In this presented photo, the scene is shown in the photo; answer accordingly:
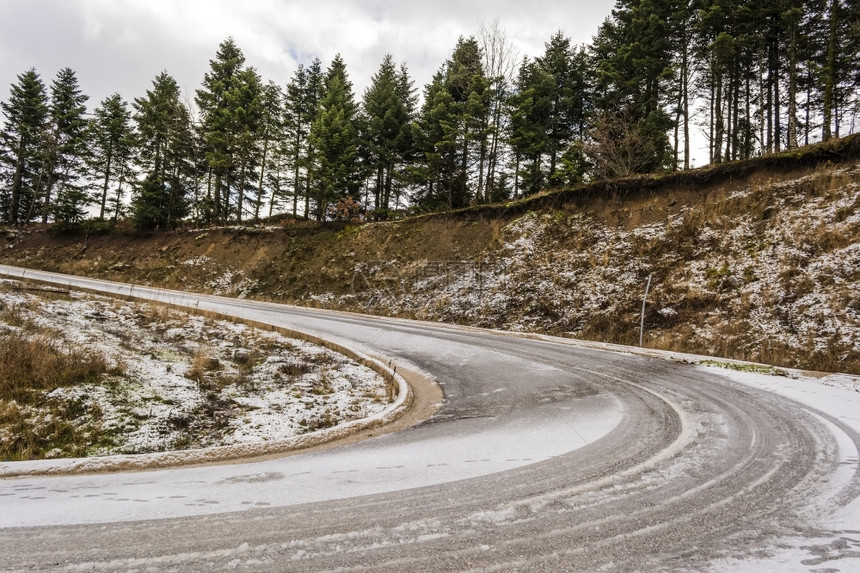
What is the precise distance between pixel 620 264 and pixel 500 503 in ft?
57.1

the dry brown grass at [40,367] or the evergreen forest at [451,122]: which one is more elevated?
the evergreen forest at [451,122]

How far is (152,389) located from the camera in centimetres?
649

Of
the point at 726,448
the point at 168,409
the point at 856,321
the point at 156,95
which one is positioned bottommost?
the point at 168,409

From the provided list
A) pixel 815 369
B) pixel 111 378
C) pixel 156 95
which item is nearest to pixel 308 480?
pixel 111 378

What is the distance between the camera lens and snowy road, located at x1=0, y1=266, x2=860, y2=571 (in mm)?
2285

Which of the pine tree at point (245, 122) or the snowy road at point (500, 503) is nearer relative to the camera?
the snowy road at point (500, 503)

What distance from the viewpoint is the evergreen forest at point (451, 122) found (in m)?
23.5

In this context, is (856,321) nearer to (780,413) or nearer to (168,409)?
(780,413)

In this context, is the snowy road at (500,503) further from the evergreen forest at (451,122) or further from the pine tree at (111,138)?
the pine tree at (111,138)

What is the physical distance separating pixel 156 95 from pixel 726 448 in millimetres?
48344

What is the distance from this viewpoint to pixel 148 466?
396cm

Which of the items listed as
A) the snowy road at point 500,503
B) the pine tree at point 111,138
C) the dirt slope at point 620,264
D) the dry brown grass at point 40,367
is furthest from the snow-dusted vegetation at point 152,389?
the pine tree at point 111,138

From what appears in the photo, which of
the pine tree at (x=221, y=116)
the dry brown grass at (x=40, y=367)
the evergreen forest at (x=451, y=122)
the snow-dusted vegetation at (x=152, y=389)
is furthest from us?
the pine tree at (x=221, y=116)

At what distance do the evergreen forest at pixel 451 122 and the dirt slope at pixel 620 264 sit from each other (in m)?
3.45
